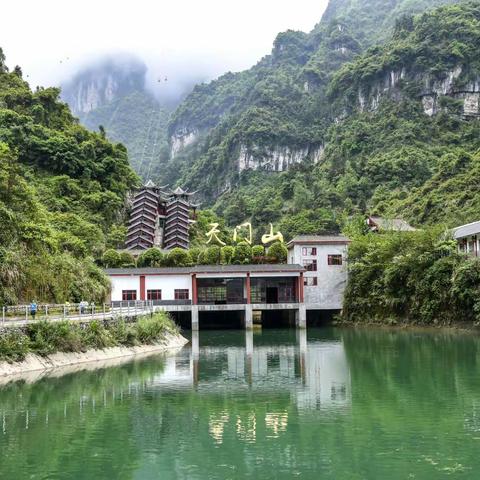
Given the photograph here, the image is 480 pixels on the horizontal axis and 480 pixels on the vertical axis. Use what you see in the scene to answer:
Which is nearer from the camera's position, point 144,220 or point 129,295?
point 129,295

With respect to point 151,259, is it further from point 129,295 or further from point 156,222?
point 156,222

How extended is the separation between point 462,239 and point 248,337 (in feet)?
59.7

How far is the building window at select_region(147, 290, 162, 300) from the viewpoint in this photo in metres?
50.2

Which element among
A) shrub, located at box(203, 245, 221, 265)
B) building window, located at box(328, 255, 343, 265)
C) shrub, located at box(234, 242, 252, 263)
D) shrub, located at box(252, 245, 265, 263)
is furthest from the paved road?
building window, located at box(328, 255, 343, 265)

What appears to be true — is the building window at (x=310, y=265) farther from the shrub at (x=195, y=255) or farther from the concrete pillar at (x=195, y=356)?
the concrete pillar at (x=195, y=356)

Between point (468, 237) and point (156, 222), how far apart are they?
157 ft

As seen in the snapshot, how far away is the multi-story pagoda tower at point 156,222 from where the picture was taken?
249ft

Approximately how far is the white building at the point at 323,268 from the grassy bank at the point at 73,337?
20095 mm

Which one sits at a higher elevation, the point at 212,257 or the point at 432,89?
the point at 432,89

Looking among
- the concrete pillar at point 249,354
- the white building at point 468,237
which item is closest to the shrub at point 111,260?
the concrete pillar at point 249,354

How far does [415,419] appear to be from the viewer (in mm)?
15797

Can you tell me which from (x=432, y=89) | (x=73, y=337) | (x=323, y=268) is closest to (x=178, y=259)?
(x=323, y=268)

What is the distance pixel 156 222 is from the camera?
85.4m

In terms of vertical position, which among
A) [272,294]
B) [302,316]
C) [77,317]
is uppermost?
[272,294]
